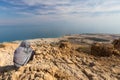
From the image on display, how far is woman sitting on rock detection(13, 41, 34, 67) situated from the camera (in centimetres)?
1239

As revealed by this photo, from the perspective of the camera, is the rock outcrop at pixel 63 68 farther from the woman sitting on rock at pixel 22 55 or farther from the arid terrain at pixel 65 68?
the woman sitting on rock at pixel 22 55

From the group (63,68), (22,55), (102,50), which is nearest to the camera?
(22,55)

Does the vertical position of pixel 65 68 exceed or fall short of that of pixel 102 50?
it falls short

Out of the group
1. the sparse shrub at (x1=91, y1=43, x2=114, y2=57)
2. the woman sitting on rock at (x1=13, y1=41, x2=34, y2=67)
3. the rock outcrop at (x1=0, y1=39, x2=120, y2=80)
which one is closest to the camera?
the rock outcrop at (x1=0, y1=39, x2=120, y2=80)

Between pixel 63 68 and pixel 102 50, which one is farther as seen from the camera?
pixel 102 50

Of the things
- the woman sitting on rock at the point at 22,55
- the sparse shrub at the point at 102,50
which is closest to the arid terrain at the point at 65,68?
the sparse shrub at the point at 102,50

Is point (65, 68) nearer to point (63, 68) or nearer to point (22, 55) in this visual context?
point (63, 68)

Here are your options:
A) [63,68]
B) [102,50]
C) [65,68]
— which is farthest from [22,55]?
[102,50]

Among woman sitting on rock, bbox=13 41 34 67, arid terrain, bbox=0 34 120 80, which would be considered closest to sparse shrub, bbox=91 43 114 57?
arid terrain, bbox=0 34 120 80

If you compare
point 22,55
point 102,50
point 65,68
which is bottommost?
point 65,68

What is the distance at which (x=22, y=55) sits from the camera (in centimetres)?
1260

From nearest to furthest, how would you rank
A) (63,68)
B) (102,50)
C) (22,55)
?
(22,55), (63,68), (102,50)

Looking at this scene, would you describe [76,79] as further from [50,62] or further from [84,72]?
[50,62]

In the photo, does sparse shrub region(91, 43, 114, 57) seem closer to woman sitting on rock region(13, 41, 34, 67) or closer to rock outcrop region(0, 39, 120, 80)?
rock outcrop region(0, 39, 120, 80)
